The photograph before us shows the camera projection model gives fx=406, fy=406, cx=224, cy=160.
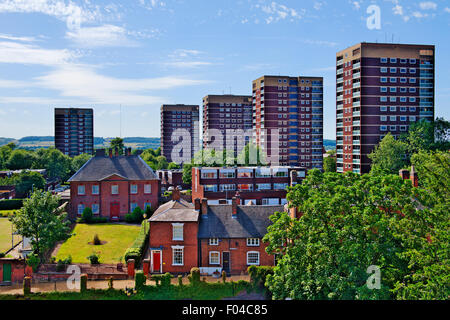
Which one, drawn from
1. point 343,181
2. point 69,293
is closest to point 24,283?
point 69,293

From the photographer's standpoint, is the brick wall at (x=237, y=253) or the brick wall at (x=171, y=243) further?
the brick wall at (x=171, y=243)

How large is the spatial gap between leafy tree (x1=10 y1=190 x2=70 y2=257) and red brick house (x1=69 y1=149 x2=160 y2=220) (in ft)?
82.2

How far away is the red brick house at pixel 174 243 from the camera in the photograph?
140ft

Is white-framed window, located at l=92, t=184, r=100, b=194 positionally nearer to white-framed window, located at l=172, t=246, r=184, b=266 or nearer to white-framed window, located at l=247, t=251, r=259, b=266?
white-framed window, located at l=172, t=246, r=184, b=266

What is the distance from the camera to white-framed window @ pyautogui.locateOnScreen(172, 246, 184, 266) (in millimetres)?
42781

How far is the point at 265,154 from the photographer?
134625 mm

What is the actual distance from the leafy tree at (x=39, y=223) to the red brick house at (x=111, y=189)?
82.2ft

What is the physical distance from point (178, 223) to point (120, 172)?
107 feet

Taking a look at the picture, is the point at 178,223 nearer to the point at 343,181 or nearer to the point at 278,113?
the point at 343,181

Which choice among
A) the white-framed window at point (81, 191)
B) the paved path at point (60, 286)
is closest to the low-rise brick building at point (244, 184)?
the white-framed window at point (81, 191)

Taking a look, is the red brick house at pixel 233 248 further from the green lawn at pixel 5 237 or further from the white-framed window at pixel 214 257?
the green lawn at pixel 5 237

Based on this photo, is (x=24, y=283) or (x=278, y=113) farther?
(x=278, y=113)

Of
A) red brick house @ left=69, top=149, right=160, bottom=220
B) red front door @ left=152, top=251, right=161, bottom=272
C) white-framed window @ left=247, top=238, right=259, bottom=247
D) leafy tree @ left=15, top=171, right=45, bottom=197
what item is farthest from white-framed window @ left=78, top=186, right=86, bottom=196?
white-framed window @ left=247, top=238, right=259, bottom=247
